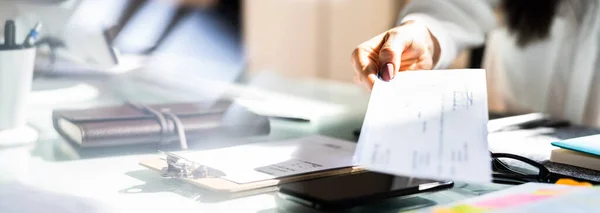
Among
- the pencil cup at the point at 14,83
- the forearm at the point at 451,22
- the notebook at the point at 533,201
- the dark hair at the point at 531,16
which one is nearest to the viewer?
the notebook at the point at 533,201

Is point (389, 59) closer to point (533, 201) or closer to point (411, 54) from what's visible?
point (411, 54)

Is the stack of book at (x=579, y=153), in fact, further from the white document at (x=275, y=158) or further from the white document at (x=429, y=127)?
the white document at (x=275, y=158)

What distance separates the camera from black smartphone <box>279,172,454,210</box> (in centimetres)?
56

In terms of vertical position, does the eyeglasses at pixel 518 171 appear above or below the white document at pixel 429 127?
below

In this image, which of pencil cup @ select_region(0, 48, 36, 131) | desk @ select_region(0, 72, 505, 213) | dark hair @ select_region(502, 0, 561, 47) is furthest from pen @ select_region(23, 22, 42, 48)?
dark hair @ select_region(502, 0, 561, 47)

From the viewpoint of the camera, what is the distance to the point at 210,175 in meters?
0.68

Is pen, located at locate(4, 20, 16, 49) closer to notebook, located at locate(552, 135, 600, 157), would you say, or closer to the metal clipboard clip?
the metal clipboard clip

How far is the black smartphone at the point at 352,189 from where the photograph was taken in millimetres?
562

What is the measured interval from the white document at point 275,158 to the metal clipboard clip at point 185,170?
11 mm

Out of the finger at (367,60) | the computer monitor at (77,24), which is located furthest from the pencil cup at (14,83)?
the finger at (367,60)

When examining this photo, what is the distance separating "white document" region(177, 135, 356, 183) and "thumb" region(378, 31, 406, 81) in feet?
0.32

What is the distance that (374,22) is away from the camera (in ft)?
9.85

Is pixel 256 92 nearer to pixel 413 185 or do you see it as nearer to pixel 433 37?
pixel 433 37

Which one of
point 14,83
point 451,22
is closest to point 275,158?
point 14,83
